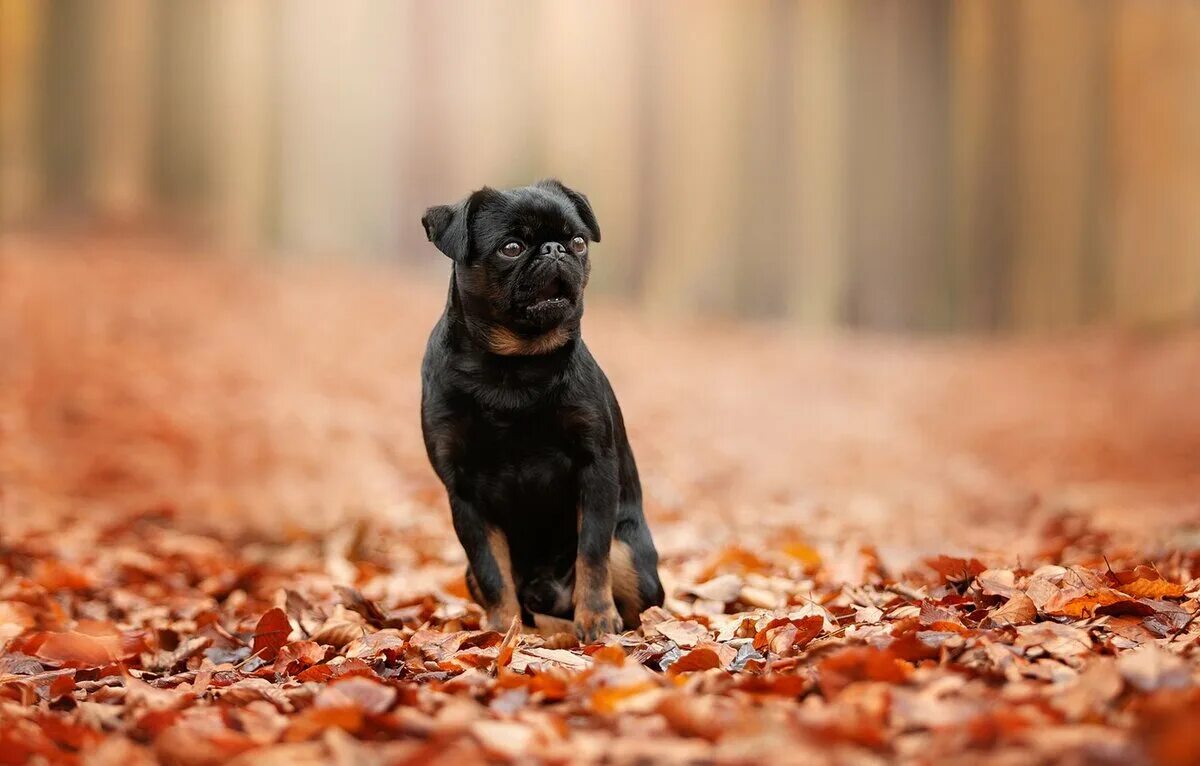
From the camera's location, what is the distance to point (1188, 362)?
423 inches

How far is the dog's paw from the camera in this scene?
9.40 feet

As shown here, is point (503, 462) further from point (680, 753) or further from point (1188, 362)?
point (1188, 362)

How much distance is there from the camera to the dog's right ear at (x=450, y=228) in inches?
116

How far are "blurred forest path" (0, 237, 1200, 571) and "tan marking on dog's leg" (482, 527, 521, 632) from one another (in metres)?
2.10

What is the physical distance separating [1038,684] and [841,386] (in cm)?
1027

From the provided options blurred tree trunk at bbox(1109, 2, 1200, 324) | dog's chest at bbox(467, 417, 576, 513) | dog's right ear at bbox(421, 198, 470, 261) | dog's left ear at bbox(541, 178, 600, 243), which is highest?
blurred tree trunk at bbox(1109, 2, 1200, 324)

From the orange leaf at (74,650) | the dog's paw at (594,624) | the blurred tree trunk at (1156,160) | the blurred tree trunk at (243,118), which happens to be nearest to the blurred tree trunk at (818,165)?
the blurred tree trunk at (1156,160)

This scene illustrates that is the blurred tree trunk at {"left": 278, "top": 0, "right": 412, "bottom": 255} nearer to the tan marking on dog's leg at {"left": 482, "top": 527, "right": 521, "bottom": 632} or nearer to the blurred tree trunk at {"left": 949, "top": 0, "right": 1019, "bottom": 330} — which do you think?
the blurred tree trunk at {"left": 949, "top": 0, "right": 1019, "bottom": 330}

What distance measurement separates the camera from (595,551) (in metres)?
2.91

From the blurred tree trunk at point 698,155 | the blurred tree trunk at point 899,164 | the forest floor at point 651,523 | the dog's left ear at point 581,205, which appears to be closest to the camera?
the forest floor at point 651,523

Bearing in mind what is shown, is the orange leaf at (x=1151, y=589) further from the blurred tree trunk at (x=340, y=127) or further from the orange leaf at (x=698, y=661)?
the blurred tree trunk at (x=340, y=127)

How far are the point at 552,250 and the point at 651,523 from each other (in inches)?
138

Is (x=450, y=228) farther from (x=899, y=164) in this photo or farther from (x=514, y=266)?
(x=899, y=164)

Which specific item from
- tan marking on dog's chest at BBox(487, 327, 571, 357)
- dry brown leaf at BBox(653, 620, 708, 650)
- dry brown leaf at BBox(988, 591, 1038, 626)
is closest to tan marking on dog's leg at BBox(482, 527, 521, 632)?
dry brown leaf at BBox(653, 620, 708, 650)
